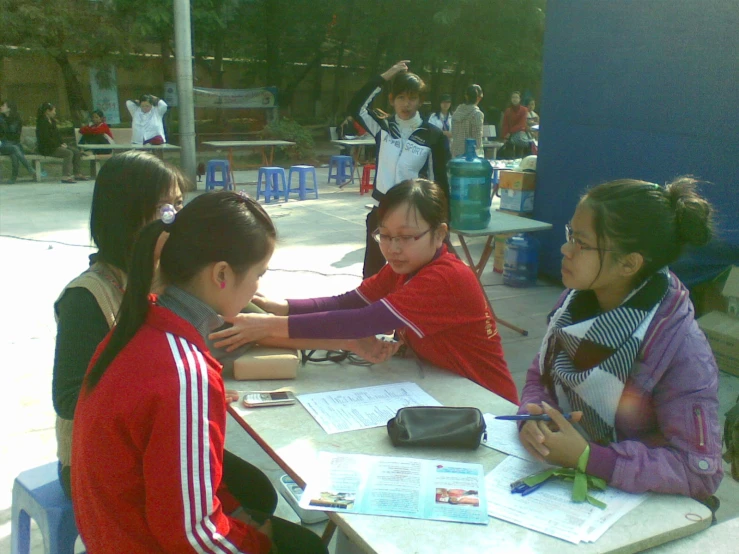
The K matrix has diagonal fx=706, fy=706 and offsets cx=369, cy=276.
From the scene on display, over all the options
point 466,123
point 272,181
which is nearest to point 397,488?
point 466,123

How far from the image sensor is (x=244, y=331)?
210cm

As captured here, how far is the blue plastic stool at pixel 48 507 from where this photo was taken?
1801 millimetres

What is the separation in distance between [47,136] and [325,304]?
1139cm

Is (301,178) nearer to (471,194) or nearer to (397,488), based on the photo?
(471,194)

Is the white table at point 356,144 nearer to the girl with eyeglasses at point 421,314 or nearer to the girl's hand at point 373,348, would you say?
the girl with eyeglasses at point 421,314

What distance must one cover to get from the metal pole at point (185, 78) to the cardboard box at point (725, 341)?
26.4 ft

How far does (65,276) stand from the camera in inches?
238

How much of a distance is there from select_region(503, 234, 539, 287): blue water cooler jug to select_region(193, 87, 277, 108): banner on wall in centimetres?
1299

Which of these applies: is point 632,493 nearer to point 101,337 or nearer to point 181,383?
point 181,383

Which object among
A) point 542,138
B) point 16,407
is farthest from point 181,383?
point 542,138

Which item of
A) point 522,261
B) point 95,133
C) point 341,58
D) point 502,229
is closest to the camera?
point 502,229

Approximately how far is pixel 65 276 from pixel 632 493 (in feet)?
18.4

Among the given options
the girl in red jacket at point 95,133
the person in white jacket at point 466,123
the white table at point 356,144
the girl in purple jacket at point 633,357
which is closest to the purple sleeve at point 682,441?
the girl in purple jacket at point 633,357

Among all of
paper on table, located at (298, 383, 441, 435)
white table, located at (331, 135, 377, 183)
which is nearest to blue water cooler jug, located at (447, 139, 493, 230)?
paper on table, located at (298, 383, 441, 435)
